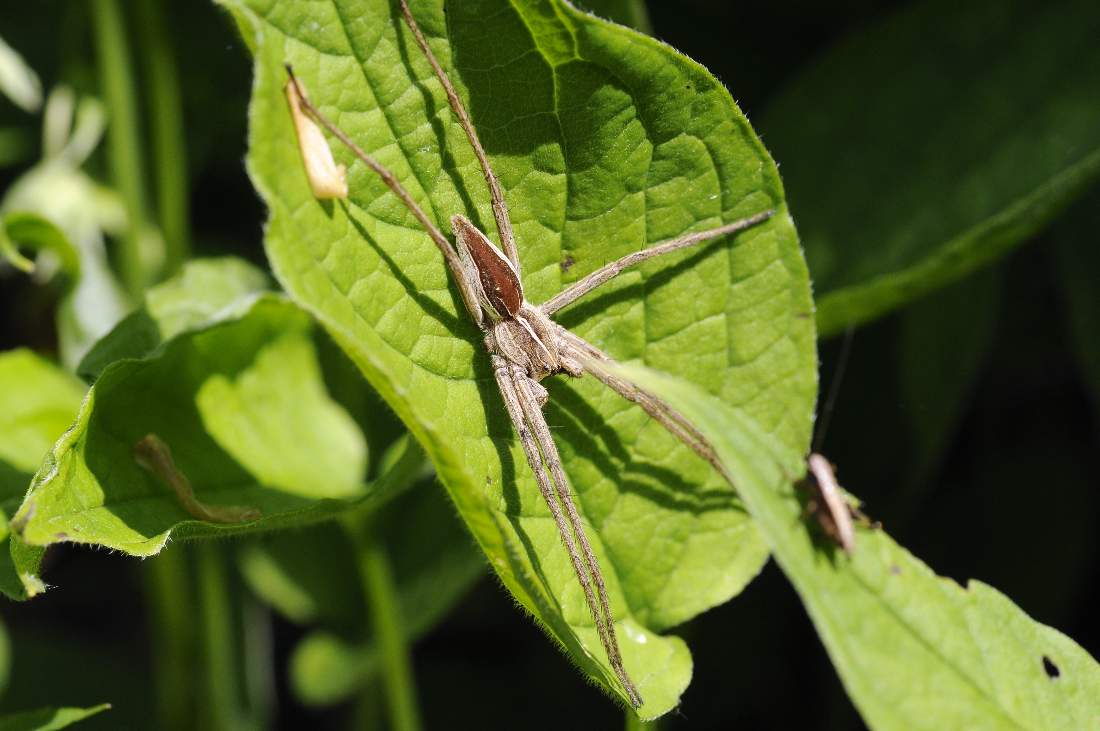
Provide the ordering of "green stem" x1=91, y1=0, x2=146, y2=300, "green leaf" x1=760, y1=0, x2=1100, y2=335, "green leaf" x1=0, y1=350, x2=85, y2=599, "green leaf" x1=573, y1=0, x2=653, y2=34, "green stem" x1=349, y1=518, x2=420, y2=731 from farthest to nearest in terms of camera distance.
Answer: "green stem" x1=91, y1=0, x2=146, y2=300
"green leaf" x1=760, y1=0, x2=1100, y2=335
"green stem" x1=349, y1=518, x2=420, y2=731
"green leaf" x1=573, y1=0, x2=653, y2=34
"green leaf" x1=0, y1=350, x2=85, y2=599

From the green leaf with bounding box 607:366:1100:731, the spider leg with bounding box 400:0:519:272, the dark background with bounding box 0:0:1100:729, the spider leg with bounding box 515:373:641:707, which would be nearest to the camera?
the green leaf with bounding box 607:366:1100:731

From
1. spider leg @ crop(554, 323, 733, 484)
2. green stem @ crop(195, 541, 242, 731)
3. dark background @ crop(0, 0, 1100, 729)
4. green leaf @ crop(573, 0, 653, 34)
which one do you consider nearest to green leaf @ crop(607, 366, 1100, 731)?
spider leg @ crop(554, 323, 733, 484)

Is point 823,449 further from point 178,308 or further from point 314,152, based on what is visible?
point 314,152

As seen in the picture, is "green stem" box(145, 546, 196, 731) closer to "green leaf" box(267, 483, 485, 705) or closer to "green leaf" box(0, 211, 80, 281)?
"green leaf" box(267, 483, 485, 705)

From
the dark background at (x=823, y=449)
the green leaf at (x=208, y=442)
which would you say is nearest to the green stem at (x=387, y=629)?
the green leaf at (x=208, y=442)

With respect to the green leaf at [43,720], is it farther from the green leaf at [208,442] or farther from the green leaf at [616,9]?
the green leaf at [616,9]

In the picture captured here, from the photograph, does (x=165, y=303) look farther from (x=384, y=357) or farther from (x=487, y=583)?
(x=487, y=583)
